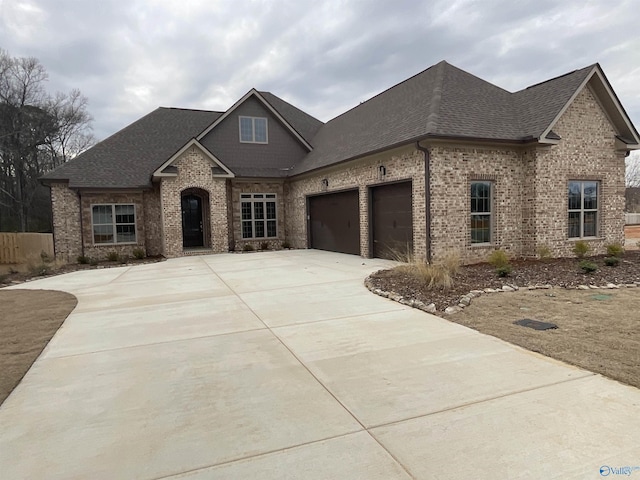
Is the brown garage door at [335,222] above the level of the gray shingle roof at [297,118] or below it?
below

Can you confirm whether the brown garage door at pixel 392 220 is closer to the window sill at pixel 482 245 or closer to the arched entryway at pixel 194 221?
the window sill at pixel 482 245

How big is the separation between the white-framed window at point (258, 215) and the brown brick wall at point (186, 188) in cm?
159

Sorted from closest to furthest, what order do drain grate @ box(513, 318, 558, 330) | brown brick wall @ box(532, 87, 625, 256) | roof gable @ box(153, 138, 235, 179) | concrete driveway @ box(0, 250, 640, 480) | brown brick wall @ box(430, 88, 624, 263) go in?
concrete driveway @ box(0, 250, 640, 480) < drain grate @ box(513, 318, 558, 330) < brown brick wall @ box(430, 88, 624, 263) < brown brick wall @ box(532, 87, 625, 256) < roof gable @ box(153, 138, 235, 179)

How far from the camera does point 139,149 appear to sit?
19641 millimetres

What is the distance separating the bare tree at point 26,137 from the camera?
30.5 meters

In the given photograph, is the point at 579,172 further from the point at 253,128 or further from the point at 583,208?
the point at 253,128

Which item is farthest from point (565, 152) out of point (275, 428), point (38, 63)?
point (38, 63)

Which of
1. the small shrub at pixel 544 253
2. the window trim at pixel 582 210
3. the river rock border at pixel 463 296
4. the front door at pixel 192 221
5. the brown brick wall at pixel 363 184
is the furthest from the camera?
the front door at pixel 192 221

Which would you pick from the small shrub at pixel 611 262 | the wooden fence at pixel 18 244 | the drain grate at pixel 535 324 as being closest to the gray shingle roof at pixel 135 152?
the wooden fence at pixel 18 244

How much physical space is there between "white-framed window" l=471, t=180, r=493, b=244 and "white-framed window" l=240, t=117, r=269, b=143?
39.7 ft

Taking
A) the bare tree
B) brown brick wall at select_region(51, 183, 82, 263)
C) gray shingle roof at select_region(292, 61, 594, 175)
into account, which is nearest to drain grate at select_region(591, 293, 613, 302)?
gray shingle roof at select_region(292, 61, 594, 175)

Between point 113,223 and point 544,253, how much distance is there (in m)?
17.2

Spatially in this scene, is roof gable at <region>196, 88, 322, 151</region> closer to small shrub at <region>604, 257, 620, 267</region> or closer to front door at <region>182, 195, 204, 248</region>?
front door at <region>182, 195, 204, 248</region>

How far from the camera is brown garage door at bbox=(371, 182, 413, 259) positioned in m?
12.2
